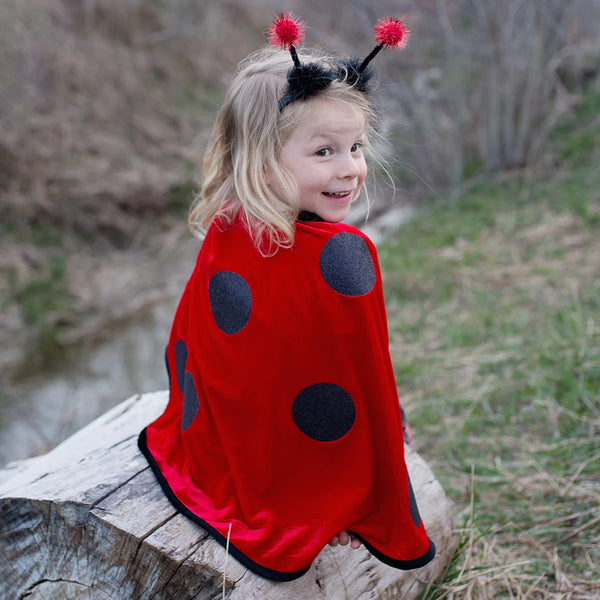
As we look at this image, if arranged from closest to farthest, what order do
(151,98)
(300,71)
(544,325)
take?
(300,71) → (544,325) → (151,98)

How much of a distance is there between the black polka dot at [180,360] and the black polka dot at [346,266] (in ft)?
1.77

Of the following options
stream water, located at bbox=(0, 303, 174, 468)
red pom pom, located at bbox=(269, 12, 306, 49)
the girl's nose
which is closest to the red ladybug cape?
the girl's nose

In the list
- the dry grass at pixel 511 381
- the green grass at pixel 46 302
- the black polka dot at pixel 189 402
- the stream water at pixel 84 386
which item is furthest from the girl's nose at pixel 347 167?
the green grass at pixel 46 302

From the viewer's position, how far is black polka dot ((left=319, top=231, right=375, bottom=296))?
148 centimetres

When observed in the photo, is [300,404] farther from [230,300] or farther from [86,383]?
[86,383]

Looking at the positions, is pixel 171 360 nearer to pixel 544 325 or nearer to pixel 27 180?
pixel 544 325

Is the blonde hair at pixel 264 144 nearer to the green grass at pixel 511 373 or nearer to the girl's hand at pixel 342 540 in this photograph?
the girl's hand at pixel 342 540

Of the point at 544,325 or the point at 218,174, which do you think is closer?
the point at 218,174

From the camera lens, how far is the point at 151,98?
909cm

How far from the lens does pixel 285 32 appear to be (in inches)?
57.7

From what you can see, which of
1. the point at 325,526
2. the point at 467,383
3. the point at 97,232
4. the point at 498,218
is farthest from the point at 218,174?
the point at 97,232

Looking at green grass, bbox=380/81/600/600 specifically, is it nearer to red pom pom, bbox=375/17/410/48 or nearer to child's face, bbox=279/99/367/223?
child's face, bbox=279/99/367/223

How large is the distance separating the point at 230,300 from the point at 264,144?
1.28ft

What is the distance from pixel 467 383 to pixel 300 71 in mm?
2329
